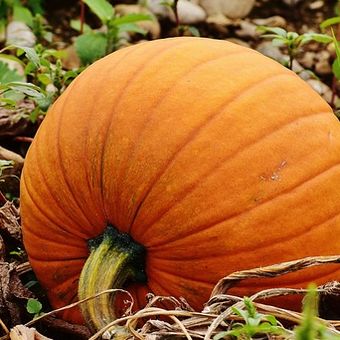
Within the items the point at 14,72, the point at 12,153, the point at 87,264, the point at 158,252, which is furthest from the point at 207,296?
the point at 14,72

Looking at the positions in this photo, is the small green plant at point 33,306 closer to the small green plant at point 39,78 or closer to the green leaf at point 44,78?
the small green plant at point 39,78

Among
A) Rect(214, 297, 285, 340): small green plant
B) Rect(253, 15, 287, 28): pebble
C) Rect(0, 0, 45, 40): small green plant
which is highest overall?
Rect(214, 297, 285, 340): small green plant

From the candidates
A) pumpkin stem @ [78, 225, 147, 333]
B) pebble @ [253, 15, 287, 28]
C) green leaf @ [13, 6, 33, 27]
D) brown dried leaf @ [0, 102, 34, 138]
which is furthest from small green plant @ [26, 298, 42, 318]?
pebble @ [253, 15, 287, 28]

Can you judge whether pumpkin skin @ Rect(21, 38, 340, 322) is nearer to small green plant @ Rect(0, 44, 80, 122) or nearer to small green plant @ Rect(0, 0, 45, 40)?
small green plant @ Rect(0, 44, 80, 122)

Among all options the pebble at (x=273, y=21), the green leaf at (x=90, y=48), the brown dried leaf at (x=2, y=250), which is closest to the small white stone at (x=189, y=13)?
the pebble at (x=273, y=21)

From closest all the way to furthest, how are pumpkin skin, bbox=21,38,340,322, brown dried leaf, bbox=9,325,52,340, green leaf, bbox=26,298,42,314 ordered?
brown dried leaf, bbox=9,325,52,340, pumpkin skin, bbox=21,38,340,322, green leaf, bbox=26,298,42,314
